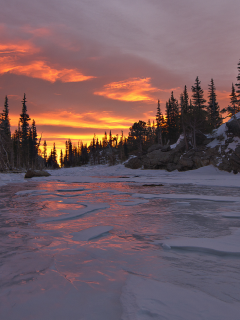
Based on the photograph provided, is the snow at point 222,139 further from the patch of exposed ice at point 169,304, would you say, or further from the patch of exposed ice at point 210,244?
the patch of exposed ice at point 169,304

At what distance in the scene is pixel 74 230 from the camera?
3.61 metres

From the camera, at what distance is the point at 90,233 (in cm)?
338

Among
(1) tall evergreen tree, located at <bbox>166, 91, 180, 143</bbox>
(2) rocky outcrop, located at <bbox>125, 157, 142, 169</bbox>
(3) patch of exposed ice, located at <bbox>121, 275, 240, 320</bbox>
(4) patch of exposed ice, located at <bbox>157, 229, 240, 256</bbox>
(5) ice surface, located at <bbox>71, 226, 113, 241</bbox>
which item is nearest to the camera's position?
(3) patch of exposed ice, located at <bbox>121, 275, 240, 320</bbox>

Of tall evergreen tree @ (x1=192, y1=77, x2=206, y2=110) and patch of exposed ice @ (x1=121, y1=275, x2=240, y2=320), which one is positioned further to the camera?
tall evergreen tree @ (x1=192, y1=77, x2=206, y2=110)

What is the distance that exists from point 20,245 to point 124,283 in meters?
1.73

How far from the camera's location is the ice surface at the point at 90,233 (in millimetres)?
3172

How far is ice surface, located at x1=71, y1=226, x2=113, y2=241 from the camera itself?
3.17m

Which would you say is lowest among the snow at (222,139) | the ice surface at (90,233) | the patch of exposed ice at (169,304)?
the ice surface at (90,233)

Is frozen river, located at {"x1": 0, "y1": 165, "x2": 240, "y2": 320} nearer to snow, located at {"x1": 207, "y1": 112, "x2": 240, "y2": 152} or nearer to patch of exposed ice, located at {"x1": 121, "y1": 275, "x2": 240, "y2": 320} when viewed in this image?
patch of exposed ice, located at {"x1": 121, "y1": 275, "x2": 240, "y2": 320}

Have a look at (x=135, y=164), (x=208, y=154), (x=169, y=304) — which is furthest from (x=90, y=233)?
(x=135, y=164)

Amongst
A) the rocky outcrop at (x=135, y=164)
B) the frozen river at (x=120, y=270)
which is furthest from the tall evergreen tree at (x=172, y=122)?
the frozen river at (x=120, y=270)

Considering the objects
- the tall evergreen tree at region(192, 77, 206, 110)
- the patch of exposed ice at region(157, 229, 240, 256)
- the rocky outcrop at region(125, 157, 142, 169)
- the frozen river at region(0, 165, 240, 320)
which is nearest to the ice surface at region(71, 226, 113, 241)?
the frozen river at region(0, 165, 240, 320)

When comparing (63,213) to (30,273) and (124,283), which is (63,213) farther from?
(124,283)

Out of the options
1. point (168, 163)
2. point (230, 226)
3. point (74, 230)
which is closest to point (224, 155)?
point (168, 163)
